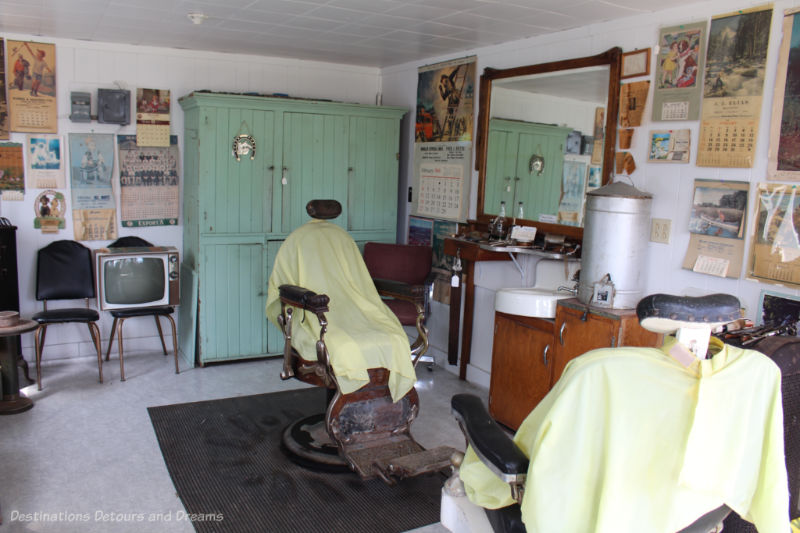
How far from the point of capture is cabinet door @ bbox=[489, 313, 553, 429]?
3.50 meters

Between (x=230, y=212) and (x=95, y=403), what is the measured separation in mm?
1608

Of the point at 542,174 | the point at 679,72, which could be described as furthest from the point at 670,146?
the point at 542,174

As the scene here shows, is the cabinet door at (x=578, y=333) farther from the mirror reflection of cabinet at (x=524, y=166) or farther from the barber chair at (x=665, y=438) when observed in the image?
the barber chair at (x=665, y=438)

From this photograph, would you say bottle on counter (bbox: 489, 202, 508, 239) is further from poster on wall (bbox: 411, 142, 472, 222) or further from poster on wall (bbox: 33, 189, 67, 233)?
poster on wall (bbox: 33, 189, 67, 233)

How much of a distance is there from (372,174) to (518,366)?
2.27m

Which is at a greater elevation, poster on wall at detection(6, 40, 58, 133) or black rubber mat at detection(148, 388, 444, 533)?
poster on wall at detection(6, 40, 58, 133)

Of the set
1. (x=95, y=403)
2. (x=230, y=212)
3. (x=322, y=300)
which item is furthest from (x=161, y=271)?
(x=322, y=300)

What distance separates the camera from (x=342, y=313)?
343 cm

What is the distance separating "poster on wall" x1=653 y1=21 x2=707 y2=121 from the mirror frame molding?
0.83 ft

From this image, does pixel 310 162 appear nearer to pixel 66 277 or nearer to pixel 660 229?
pixel 66 277

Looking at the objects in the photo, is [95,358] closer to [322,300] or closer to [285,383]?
[285,383]

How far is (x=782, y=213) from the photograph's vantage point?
275 centimetres

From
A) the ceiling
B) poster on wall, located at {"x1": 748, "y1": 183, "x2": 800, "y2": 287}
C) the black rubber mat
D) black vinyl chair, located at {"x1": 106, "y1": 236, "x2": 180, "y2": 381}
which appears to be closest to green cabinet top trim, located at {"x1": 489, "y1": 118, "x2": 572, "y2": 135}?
the ceiling

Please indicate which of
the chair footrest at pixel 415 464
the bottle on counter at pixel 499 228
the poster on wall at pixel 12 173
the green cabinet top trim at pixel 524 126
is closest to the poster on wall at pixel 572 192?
the green cabinet top trim at pixel 524 126
